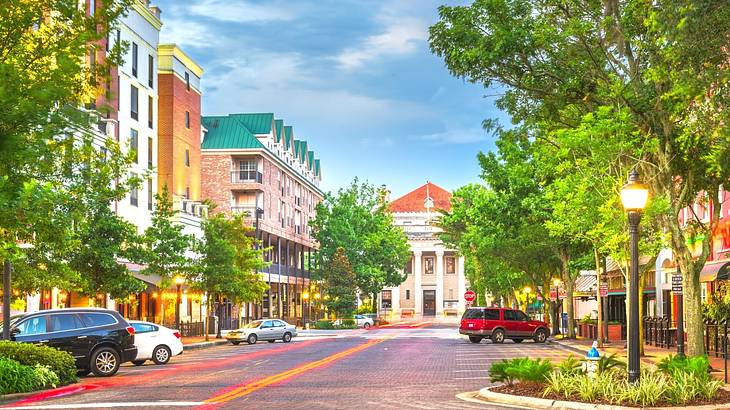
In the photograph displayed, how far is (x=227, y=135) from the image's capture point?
3319 inches

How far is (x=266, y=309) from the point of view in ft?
295

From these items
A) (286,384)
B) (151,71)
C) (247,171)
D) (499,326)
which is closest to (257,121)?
(247,171)

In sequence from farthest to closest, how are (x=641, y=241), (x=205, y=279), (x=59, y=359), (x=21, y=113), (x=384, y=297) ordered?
(x=384, y=297)
(x=205, y=279)
(x=641, y=241)
(x=59, y=359)
(x=21, y=113)

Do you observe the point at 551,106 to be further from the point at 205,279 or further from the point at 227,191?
the point at 227,191

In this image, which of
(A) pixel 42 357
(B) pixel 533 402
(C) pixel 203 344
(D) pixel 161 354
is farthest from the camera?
(C) pixel 203 344

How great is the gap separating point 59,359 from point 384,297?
142m

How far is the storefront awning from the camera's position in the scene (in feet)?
108

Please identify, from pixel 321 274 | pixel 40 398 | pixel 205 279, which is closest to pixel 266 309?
pixel 321 274

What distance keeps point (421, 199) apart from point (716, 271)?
5472 inches

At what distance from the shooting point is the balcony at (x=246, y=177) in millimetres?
82375

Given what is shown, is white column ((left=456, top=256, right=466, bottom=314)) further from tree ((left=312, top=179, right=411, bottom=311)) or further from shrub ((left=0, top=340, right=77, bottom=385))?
shrub ((left=0, top=340, right=77, bottom=385))

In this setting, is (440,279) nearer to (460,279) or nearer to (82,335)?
(460,279)

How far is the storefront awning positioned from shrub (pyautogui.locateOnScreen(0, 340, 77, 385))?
70.8 feet

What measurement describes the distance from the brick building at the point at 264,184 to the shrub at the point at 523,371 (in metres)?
57.3
